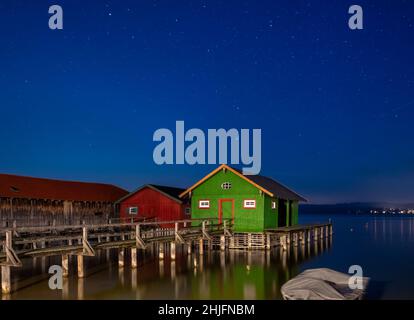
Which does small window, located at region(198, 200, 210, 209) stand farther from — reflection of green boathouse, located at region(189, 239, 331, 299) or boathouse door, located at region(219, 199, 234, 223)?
reflection of green boathouse, located at region(189, 239, 331, 299)

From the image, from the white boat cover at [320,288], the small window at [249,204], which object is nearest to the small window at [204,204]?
the small window at [249,204]

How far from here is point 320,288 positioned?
14.9 m

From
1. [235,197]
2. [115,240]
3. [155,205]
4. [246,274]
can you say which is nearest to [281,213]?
[235,197]

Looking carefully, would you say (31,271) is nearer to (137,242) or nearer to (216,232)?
(137,242)

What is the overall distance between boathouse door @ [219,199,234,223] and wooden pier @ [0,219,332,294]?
649 millimetres

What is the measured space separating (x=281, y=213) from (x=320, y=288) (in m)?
27.8

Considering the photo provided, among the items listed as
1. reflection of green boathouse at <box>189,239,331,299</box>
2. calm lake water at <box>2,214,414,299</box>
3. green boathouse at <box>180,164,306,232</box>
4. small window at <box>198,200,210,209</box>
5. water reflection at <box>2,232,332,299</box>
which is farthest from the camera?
small window at <box>198,200,210,209</box>

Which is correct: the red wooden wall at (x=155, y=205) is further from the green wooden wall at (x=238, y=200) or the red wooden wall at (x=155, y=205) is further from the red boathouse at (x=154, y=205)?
the green wooden wall at (x=238, y=200)

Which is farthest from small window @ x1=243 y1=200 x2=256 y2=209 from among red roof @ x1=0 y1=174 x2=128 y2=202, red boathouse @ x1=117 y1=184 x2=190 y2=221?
red roof @ x1=0 y1=174 x2=128 y2=202

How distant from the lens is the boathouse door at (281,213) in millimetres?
41553

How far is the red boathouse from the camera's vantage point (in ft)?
149

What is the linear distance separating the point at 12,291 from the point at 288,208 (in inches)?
1184

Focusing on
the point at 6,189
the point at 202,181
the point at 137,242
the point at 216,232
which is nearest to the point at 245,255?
the point at 216,232

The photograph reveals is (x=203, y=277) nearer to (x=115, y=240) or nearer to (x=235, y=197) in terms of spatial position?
(x=235, y=197)
